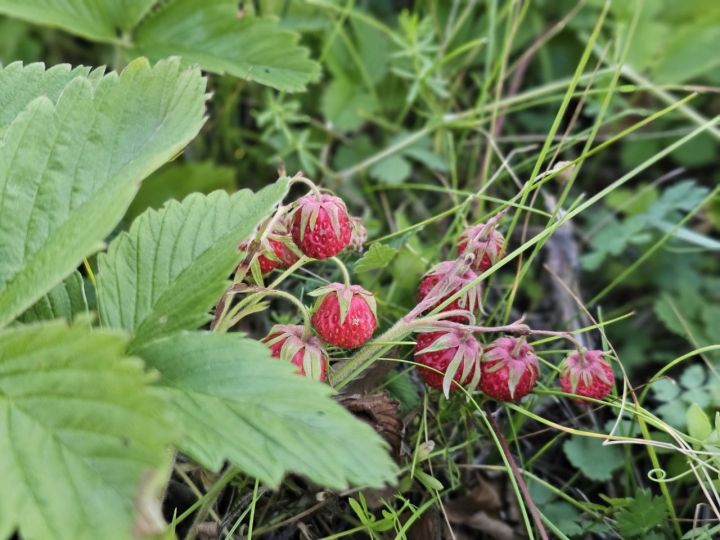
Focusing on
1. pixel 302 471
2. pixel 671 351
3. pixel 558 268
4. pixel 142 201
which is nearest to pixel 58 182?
pixel 302 471

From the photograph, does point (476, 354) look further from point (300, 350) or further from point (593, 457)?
point (593, 457)

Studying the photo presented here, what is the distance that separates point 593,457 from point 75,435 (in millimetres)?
1031

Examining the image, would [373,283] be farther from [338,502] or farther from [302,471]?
[302,471]

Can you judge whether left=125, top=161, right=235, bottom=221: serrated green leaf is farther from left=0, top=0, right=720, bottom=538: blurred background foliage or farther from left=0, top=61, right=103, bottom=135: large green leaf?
left=0, top=61, right=103, bottom=135: large green leaf

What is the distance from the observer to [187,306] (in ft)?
3.61

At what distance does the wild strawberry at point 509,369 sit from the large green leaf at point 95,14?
1128mm

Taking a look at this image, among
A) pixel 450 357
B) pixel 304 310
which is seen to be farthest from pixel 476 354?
pixel 304 310

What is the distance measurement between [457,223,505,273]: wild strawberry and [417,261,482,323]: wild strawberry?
40 millimetres

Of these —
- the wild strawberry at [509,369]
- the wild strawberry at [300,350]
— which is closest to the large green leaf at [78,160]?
the wild strawberry at [300,350]

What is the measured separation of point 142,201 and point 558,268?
107 centimetres

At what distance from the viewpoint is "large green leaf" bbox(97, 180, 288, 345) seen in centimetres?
111

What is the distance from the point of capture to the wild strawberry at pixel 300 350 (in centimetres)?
120

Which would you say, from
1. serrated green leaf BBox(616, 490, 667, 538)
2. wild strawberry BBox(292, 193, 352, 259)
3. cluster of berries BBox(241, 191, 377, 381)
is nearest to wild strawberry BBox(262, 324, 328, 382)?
cluster of berries BBox(241, 191, 377, 381)

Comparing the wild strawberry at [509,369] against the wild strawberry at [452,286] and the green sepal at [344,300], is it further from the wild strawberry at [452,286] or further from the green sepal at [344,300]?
the green sepal at [344,300]
